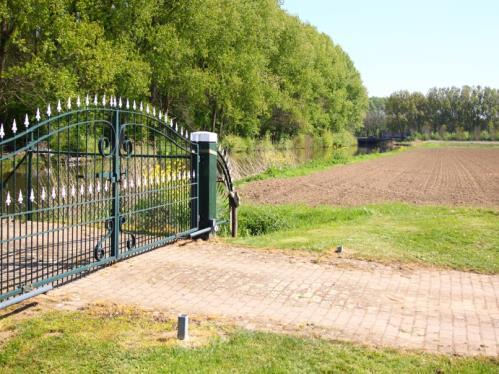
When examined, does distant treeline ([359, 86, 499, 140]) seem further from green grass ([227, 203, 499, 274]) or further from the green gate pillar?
the green gate pillar

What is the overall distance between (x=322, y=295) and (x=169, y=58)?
1181 inches

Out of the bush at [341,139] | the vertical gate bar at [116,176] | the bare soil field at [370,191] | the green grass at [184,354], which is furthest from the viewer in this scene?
the bush at [341,139]

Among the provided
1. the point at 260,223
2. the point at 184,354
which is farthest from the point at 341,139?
the point at 184,354

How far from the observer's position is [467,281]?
304 inches

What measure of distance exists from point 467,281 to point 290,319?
3089 millimetres

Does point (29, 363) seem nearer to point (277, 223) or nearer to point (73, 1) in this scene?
point (277, 223)

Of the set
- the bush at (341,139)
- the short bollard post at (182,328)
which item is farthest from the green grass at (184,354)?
the bush at (341,139)

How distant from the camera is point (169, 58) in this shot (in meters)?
34.8

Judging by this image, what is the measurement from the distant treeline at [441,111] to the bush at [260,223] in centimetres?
15073

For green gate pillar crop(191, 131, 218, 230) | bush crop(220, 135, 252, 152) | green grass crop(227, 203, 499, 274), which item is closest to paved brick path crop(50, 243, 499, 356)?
green grass crop(227, 203, 499, 274)

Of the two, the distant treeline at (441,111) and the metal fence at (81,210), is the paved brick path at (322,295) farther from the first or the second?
the distant treeline at (441,111)

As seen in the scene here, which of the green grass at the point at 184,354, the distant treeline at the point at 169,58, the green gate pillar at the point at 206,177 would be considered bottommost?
the green grass at the point at 184,354

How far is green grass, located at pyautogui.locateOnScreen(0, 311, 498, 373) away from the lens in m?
4.70

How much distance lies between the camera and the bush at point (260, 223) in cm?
1431
